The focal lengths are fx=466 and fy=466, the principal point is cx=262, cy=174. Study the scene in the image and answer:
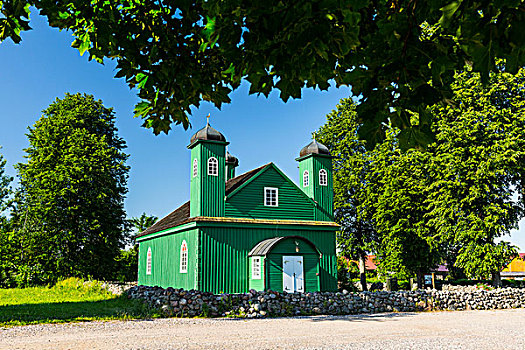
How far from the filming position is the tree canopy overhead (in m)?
3.07

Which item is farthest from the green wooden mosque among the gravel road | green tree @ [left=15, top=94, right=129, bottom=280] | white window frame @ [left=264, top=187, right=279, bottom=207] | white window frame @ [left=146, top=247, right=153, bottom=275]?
green tree @ [left=15, top=94, right=129, bottom=280]

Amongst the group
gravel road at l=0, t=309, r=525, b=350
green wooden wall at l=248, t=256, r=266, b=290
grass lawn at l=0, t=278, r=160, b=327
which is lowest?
gravel road at l=0, t=309, r=525, b=350

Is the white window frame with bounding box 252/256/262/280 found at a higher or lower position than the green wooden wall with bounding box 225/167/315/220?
lower

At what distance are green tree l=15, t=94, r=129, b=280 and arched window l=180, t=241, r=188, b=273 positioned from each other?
35.4ft

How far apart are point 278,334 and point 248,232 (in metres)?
10.4

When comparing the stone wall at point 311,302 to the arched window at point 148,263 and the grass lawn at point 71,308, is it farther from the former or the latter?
the arched window at point 148,263

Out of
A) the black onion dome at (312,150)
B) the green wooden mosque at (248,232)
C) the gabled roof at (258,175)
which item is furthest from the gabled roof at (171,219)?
the black onion dome at (312,150)

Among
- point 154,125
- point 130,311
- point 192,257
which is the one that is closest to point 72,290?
point 192,257

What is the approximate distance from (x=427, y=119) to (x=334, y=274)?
68.2 ft

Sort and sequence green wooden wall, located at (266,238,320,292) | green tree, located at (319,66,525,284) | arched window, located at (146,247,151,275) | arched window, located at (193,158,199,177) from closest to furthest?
green wooden wall, located at (266,238,320,292) → arched window, located at (193,158,199,177) → green tree, located at (319,66,525,284) → arched window, located at (146,247,151,275)

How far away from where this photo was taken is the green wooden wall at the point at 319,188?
24.6 m

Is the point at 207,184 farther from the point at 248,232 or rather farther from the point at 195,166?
the point at 248,232

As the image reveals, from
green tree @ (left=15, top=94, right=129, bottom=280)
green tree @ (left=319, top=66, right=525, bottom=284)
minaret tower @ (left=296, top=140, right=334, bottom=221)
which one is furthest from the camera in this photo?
green tree @ (left=15, top=94, right=129, bottom=280)

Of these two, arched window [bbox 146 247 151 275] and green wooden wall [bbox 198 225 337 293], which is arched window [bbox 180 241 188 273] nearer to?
green wooden wall [bbox 198 225 337 293]
